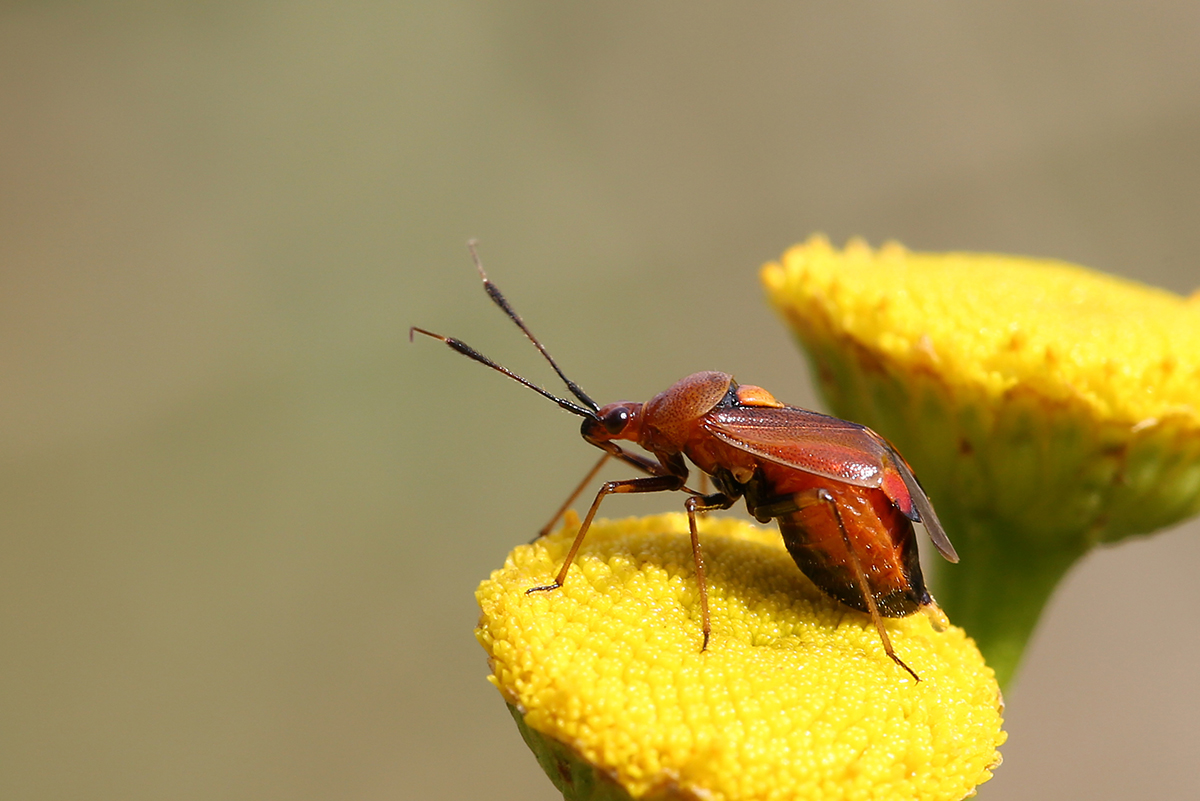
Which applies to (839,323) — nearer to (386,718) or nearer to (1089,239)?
(386,718)

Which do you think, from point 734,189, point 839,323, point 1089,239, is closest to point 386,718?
point 839,323

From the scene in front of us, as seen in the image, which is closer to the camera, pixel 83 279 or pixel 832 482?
pixel 832 482

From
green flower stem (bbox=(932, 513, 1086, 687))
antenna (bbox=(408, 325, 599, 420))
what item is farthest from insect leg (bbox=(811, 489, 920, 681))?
green flower stem (bbox=(932, 513, 1086, 687))

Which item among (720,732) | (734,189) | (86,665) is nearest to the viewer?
(720,732)

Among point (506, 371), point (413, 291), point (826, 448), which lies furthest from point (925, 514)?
point (413, 291)

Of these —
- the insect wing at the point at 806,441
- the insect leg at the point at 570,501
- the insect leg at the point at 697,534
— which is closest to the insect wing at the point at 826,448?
the insect wing at the point at 806,441

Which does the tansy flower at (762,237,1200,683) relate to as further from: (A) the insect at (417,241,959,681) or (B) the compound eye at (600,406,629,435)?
(B) the compound eye at (600,406,629,435)

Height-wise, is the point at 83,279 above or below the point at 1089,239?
above
